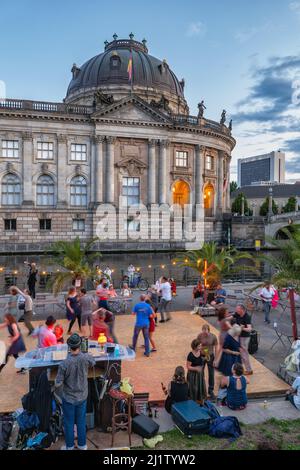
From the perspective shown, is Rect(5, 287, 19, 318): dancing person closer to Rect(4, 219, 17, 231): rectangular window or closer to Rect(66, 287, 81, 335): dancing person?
Rect(66, 287, 81, 335): dancing person

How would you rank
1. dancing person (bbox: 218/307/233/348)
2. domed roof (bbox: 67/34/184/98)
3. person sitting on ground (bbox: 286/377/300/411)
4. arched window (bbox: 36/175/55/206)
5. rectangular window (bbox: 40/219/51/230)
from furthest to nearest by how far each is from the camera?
domed roof (bbox: 67/34/184/98), rectangular window (bbox: 40/219/51/230), arched window (bbox: 36/175/55/206), dancing person (bbox: 218/307/233/348), person sitting on ground (bbox: 286/377/300/411)

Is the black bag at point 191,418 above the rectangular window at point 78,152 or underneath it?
underneath

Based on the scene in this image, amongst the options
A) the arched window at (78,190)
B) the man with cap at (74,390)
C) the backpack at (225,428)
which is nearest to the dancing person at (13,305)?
the man with cap at (74,390)

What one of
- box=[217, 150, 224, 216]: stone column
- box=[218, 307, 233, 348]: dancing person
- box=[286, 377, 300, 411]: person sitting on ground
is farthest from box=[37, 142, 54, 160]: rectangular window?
box=[286, 377, 300, 411]: person sitting on ground

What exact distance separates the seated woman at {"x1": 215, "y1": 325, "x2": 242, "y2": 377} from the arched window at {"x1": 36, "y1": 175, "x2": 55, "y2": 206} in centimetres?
4393

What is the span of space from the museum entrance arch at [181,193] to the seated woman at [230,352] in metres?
48.4

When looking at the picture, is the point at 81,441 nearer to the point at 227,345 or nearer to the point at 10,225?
the point at 227,345

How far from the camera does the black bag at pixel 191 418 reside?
725 cm

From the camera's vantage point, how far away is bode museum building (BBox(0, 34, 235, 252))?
4850cm

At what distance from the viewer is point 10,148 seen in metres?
48.3

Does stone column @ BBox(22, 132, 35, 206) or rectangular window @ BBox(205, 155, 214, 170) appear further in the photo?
rectangular window @ BBox(205, 155, 214, 170)

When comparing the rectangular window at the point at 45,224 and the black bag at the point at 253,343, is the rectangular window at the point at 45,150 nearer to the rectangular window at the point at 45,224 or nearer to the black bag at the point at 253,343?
the rectangular window at the point at 45,224
